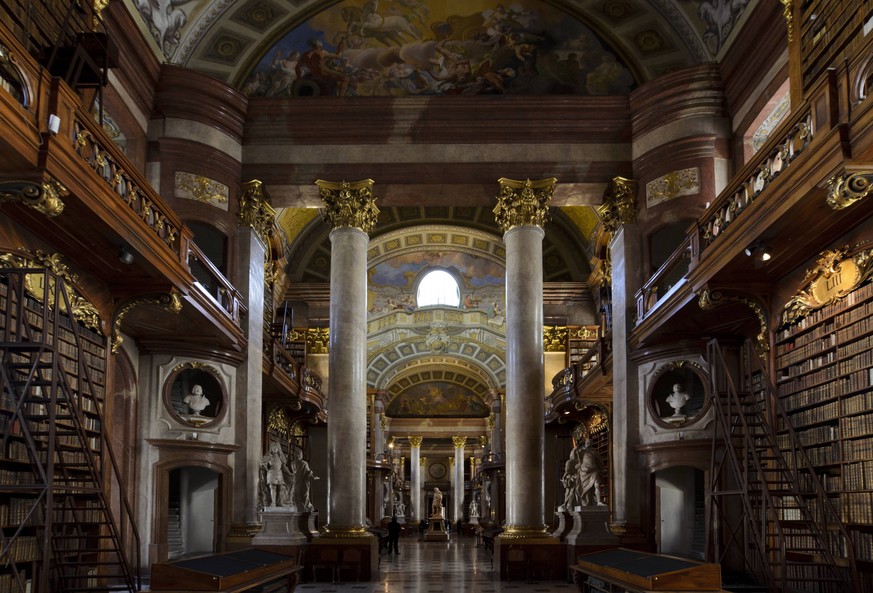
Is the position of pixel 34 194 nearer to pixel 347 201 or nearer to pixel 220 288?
pixel 220 288

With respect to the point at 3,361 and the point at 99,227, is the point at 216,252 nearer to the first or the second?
the point at 99,227

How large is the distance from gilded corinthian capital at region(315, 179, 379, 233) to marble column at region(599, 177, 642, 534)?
4.54 metres

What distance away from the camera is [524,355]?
58.6 ft

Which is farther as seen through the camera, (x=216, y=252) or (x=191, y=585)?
(x=216, y=252)

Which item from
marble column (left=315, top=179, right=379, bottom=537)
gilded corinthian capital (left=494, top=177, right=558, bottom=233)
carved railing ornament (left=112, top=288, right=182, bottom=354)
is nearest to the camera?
carved railing ornament (left=112, top=288, right=182, bottom=354)

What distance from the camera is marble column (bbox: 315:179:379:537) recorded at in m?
17.4

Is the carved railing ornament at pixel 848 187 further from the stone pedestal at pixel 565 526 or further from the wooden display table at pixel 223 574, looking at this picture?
the stone pedestal at pixel 565 526

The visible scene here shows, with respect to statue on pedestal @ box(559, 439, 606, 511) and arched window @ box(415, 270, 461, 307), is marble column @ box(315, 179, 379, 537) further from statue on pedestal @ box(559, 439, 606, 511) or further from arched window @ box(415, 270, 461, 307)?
arched window @ box(415, 270, 461, 307)

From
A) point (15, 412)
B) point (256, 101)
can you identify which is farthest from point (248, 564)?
point (256, 101)

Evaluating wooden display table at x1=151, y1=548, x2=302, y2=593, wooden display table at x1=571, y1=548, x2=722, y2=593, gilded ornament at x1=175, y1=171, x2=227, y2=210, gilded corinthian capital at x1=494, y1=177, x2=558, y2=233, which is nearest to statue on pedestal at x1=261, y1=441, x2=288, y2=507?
gilded ornament at x1=175, y1=171, x2=227, y2=210

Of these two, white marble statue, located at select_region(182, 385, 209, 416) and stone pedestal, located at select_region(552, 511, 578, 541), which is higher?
white marble statue, located at select_region(182, 385, 209, 416)

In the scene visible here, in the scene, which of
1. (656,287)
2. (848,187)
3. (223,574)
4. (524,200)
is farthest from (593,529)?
(848,187)

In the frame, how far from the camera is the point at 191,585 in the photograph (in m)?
8.77

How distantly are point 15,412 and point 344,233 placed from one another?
1082cm
